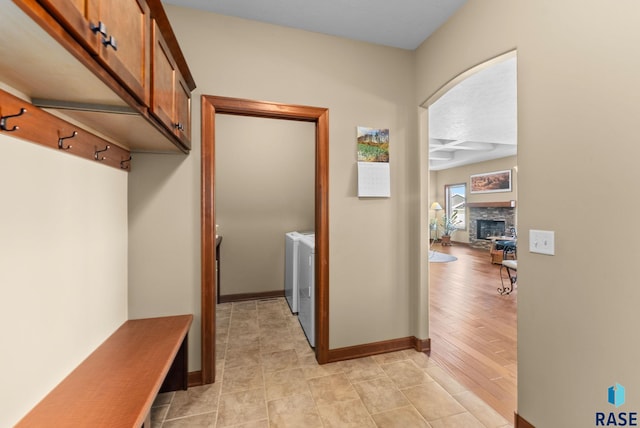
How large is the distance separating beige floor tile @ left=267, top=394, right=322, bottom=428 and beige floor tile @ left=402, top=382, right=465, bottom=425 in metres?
0.66

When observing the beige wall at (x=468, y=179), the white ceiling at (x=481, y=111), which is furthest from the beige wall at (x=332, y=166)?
the beige wall at (x=468, y=179)

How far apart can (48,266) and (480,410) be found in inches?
97.4

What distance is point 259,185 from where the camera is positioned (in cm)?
396

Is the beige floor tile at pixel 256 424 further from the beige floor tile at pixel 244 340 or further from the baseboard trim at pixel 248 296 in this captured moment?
the baseboard trim at pixel 248 296

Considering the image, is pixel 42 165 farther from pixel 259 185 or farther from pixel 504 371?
pixel 504 371

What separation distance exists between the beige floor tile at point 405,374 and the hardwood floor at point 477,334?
0.25 meters

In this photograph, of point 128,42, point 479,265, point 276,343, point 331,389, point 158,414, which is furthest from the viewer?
point 479,265

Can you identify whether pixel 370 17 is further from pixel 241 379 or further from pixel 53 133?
pixel 241 379

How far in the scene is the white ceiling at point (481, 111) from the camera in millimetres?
3010

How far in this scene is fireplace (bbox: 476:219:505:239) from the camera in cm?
799

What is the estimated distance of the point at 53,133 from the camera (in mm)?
1162


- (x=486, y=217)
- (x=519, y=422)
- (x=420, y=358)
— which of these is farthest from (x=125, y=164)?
(x=486, y=217)

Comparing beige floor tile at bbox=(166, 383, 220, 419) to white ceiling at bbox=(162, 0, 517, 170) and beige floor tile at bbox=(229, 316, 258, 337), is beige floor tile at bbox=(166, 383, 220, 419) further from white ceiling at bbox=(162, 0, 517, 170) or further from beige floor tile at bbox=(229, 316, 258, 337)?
white ceiling at bbox=(162, 0, 517, 170)

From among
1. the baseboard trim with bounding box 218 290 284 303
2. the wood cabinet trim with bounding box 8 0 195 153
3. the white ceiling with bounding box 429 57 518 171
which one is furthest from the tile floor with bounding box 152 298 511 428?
the white ceiling with bounding box 429 57 518 171
